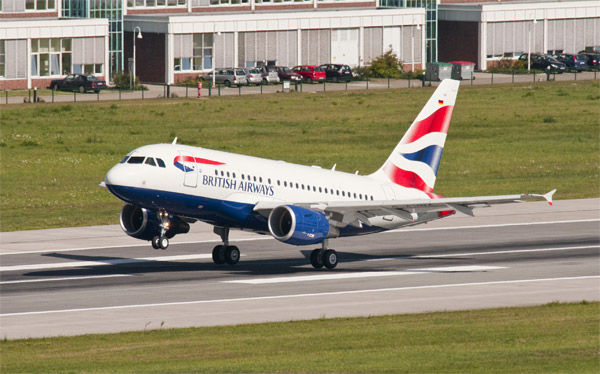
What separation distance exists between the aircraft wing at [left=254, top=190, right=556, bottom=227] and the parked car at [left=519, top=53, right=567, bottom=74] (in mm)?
106617

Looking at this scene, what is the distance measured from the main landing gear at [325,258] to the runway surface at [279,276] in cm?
39

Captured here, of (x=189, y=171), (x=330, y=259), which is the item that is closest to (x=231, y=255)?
(x=330, y=259)

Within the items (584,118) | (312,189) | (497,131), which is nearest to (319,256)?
(312,189)

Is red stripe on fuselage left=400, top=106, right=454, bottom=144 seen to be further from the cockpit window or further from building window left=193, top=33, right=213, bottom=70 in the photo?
building window left=193, top=33, right=213, bottom=70

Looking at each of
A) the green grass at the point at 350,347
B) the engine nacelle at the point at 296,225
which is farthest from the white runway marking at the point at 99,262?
the green grass at the point at 350,347

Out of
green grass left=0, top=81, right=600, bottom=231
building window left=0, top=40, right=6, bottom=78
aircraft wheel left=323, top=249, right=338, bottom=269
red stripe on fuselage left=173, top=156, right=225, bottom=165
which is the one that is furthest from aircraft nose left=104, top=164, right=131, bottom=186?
building window left=0, top=40, right=6, bottom=78

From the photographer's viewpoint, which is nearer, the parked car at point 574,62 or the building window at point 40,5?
the building window at point 40,5

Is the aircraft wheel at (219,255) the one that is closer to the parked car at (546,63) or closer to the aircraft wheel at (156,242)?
the aircraft wheel at (156,242)

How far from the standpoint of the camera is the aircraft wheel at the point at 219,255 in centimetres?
4753

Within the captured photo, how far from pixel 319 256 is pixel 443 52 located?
403 feet

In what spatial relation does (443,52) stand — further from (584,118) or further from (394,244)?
(394,244)

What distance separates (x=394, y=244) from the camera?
178 feet

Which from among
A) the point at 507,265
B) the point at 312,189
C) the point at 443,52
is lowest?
the point at 507,265

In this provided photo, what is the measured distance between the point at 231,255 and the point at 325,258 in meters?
3.78
